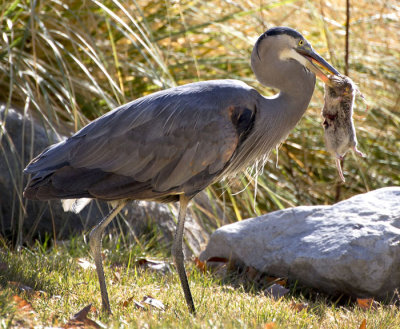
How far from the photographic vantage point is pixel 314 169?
7312mm

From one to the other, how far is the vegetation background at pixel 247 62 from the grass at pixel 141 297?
1492 millimetres

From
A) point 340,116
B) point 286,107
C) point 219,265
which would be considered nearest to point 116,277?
point 219,265

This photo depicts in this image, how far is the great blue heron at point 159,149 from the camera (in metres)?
3.87

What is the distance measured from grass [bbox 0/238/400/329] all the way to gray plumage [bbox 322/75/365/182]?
92 cm

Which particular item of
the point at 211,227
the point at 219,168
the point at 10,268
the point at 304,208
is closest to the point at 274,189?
the point at 211,227

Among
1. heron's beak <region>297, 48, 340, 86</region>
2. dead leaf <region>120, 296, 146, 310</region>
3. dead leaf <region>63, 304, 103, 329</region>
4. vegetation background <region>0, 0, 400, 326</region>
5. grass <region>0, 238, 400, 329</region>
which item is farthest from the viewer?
vegetation background <region>0, 0, 400, 326</region>

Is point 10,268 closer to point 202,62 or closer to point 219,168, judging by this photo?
point 219,168

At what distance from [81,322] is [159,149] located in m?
1.17

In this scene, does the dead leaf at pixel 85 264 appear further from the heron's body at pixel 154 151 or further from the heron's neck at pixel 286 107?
the heron's neck at pixel 286 107

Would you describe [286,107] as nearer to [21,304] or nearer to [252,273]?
[252,273]

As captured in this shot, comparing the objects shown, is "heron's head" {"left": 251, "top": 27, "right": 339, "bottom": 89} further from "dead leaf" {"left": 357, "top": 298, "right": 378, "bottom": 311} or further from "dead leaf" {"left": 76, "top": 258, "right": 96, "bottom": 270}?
"dead leaf" {"left": 76, "top": 258, "right": 96, "bottom": 270}

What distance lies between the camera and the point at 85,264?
188 inches

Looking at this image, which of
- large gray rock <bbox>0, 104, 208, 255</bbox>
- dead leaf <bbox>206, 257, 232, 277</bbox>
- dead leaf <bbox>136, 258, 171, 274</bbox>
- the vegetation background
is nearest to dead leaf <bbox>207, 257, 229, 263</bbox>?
dead leaf <bbox>206, 257, 232, 277</bbox>

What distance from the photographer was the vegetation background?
244 inches
